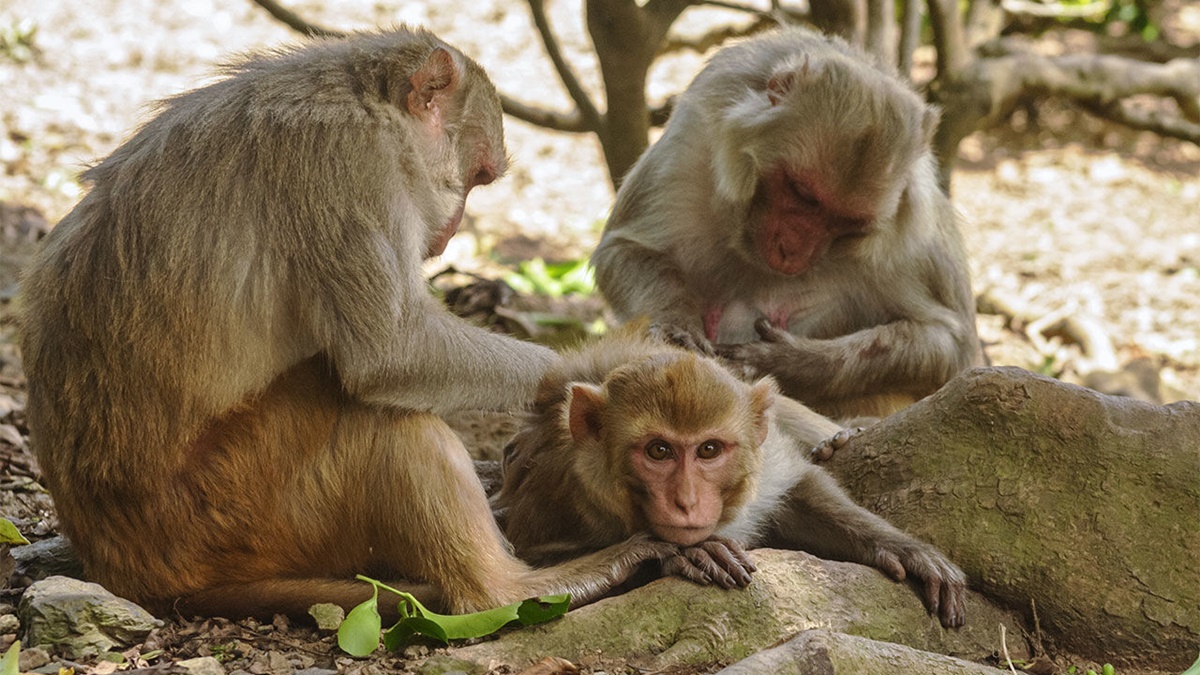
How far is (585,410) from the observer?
4.40 meters

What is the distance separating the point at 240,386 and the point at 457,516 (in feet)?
2.48

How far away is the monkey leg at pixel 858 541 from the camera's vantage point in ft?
14.3

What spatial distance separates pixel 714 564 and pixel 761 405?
0.64 meters

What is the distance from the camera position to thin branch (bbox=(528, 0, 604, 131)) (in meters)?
7.08

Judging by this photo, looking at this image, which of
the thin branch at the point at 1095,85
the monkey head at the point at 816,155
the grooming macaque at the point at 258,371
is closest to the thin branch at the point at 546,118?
the monkey head at the point at 816,155

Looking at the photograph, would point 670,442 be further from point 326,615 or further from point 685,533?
point 326,615

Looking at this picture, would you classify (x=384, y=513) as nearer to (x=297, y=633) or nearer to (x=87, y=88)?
(x=297, y=633)

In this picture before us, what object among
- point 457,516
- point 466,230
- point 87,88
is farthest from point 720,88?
point 87,88

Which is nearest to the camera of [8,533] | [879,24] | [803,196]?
[8,533]

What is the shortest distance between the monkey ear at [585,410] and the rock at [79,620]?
1433 millimetres

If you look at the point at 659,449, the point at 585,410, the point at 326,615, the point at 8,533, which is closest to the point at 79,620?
the point at 326,615

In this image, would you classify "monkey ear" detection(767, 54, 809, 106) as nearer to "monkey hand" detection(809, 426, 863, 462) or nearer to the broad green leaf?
"monkey hand" detection(809, 426, 863, 462)

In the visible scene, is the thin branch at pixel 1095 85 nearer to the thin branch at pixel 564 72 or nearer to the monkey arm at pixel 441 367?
the thin branch at pixel 564 72

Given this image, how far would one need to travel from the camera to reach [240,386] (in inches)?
155
